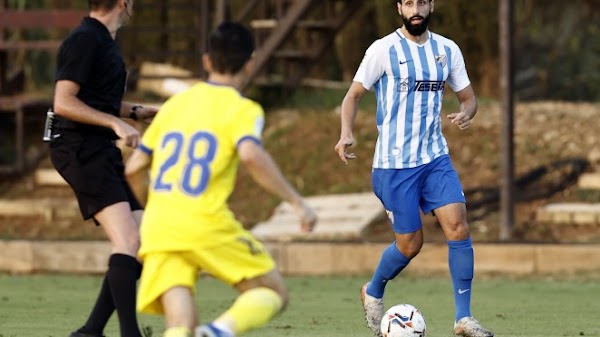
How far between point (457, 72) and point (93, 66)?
7.85 ft

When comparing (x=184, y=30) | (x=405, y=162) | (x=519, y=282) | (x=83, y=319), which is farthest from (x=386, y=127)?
(x=184, y=30)

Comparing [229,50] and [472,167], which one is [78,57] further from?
[472,167]

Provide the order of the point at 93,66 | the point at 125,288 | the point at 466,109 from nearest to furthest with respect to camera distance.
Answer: the point at 125,288 < the point at 93,66 < the point at 466,109

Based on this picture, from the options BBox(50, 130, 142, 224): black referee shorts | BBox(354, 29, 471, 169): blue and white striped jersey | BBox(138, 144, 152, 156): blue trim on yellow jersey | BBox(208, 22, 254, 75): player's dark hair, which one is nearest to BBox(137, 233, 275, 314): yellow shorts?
BBox(138, 144, 152, 156): blue trim on yellow jersey

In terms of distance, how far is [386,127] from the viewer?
888 centimetres

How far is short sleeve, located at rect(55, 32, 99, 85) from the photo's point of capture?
7.55 metres

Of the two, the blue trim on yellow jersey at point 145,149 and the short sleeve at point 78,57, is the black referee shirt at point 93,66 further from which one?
the blue trim on yellow jersey at point 145,149

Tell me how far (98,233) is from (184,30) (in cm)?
298

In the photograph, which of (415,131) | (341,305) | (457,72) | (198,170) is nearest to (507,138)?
(341,305)

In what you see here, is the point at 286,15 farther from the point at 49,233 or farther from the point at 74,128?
the point at 74,128

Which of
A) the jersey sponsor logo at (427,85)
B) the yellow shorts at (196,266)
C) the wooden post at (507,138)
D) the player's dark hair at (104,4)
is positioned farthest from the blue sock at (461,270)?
the wooden post at (507,138)

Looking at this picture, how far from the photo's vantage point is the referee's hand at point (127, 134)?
7.19 meters

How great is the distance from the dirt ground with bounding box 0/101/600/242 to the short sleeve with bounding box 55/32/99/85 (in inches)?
297

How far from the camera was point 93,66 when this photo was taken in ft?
25.1
